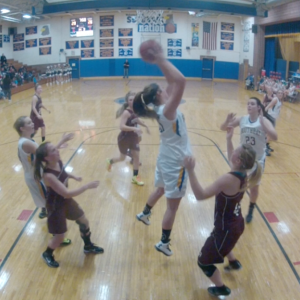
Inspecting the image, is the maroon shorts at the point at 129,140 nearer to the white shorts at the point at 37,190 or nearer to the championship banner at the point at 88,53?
the white shorts at the point at 37,190

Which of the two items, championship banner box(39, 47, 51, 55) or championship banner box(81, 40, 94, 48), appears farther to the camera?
championship banner box(39, 47, 51, 55)

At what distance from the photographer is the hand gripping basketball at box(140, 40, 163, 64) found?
8.76 feet

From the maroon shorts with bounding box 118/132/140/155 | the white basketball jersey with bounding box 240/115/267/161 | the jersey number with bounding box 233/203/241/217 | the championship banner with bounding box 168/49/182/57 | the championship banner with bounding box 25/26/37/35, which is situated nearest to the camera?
the jersey number with bounding box 233/203/241/217

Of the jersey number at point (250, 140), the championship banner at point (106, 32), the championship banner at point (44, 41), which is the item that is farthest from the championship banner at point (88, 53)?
the jersey number at point (250, 140)

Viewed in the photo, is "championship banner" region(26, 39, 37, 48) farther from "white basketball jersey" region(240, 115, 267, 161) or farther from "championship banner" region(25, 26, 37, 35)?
"white basketball jersey" region(240, 115, 267, 161)

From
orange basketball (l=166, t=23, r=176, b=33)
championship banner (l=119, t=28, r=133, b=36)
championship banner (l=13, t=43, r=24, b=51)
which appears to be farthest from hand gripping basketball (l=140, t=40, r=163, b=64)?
championship banner (l=13, t=43, r=24, b=51)

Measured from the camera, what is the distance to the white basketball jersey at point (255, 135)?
4.16 m

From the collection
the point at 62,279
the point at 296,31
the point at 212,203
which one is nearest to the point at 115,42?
A: the point at 296,31

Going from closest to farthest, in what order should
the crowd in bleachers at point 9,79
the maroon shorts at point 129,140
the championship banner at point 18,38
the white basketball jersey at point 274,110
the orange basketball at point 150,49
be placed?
the orange basketball at point 150,49 → the maroon shorts at point 129,140 → the white basketball jersey at point 274,110 → the crowd in bleachers at point 9,79 → the championship banner at point 18,38

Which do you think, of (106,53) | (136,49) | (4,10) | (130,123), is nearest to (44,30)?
(106,53)

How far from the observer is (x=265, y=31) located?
21094 mm

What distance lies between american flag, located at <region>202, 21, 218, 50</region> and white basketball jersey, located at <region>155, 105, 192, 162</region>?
23760 mm

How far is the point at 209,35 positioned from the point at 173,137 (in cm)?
2400

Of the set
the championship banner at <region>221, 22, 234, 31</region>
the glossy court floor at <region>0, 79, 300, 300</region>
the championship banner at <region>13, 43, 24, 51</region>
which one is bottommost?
the glossy court floor at <region>0, 79, 300, 300</region>
